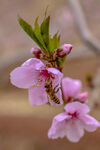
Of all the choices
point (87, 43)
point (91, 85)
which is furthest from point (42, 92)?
point (87, 43)

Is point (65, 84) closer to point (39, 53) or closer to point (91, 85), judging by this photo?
point (39, 53)

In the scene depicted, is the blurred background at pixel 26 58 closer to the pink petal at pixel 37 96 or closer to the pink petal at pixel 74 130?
the pink petal at pixel 74 130

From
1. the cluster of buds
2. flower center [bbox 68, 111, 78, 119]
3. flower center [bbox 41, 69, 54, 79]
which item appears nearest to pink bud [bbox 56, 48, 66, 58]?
the cluster of buds

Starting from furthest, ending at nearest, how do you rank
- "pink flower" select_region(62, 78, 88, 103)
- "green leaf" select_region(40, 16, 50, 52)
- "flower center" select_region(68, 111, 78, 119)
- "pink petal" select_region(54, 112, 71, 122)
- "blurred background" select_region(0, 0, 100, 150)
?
"blurred background" select_region(0, 0, 100, 150) < "pink flower" select_region(62, 78, 88, 103) < "flower center" select_region(68, 111, 78, 119) < "pink petal" select_region(54, 112, 71, 122) < "green leaf" select_region(40, 16, 50, 52)

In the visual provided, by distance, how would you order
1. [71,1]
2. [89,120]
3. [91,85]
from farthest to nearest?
[71,1] → [91,85] → [89,120]

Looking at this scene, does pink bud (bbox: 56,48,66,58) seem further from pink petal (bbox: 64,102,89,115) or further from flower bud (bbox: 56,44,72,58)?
pink petal (bbox: 64,102,89,115)

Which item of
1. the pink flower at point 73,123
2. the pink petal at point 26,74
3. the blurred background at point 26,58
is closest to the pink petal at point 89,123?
the pink flower at point 73,123

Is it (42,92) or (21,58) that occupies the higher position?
(21,58)
